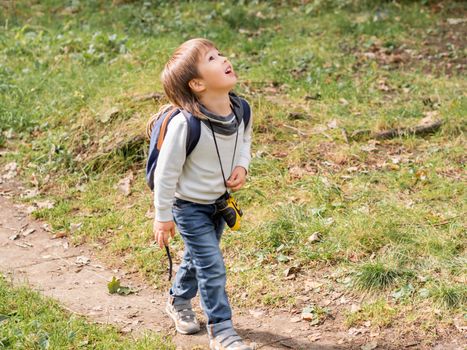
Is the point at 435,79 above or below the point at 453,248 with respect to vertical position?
below

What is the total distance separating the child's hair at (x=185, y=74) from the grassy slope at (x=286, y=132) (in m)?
1.51

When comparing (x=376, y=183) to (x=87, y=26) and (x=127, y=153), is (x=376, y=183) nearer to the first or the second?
(x=127, y=153)

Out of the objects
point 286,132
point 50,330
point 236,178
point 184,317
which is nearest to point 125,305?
point 184,317

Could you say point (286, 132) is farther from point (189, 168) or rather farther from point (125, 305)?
point (189, 168)

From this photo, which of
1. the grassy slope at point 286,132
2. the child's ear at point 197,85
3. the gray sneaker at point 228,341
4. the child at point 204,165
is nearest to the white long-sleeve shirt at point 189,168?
the child at point 204,165

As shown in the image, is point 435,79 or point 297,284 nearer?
point 297,284

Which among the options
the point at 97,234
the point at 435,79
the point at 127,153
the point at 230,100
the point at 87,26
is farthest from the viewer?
the point at 87,26

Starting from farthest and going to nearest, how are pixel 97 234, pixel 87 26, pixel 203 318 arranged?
1. pixel 87 26
2. pixel 97 234
3. pixel 203 318

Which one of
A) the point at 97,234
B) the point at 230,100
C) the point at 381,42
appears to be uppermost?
the point at 230,100

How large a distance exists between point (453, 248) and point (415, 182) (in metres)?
1.22

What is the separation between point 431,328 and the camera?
445 cm

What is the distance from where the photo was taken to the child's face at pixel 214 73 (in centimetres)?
402

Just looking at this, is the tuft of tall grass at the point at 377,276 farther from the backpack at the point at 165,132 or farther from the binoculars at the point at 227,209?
Answer: the backpack at the point at 165,132

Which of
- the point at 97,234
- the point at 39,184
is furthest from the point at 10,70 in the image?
the point at 97,234
